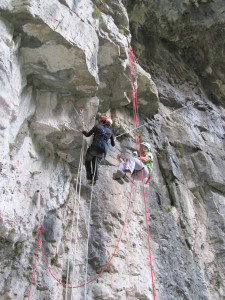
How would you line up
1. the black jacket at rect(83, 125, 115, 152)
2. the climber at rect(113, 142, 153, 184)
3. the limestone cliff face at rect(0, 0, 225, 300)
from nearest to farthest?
the limestone cliff face at rect(0, 0, 225, 300) → the black jacket at rect(83, 125, 115, 152) → the climber at rect(113, 142, 153, 184)

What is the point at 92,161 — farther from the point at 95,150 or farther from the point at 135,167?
the point at 135,167

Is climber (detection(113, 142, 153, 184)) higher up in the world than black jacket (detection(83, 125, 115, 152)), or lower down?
lower down

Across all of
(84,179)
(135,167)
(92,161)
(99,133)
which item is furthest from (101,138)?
(135,167)

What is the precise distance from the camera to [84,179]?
22.7 ft

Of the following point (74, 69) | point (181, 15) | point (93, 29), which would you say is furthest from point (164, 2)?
point (74, 69)

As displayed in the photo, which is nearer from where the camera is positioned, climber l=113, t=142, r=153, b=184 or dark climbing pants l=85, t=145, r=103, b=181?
dark climbing pants l=85, t=145, r=103, b=181

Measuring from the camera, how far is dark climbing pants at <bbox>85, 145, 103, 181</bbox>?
21.0 feet

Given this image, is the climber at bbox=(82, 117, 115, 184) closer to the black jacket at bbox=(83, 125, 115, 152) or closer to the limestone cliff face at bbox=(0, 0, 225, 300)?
the black jacket at bbox=(83, 125, 115, 152)

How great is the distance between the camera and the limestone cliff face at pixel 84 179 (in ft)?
15.9

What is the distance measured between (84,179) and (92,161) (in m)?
0.61

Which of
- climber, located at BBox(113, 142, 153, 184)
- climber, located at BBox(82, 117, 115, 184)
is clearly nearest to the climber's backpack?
climber, located at BBox(82, 117, 115, 184)

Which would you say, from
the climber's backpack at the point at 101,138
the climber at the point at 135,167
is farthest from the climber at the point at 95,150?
the climber at the point at 135,167

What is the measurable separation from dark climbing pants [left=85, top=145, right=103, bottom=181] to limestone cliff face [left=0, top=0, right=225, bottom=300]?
29 cm

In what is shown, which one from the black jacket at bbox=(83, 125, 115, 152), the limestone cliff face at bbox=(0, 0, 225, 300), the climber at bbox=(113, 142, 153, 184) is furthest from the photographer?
the climber at bbox=(113, 142, 153, 184)
